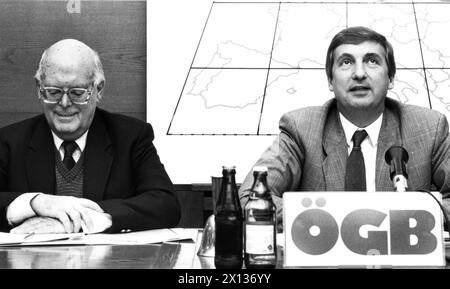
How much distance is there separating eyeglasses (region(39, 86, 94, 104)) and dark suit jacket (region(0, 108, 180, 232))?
0.14m

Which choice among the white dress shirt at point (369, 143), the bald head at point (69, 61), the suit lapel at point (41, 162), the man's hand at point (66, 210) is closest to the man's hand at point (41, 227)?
the man's hand at point (66, 210)

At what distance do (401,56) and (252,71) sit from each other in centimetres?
66

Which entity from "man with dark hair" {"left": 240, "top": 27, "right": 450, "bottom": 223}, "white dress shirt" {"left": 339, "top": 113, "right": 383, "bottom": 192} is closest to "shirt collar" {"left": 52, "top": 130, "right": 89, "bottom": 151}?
"man with dark hair" {"left": 240, "top": 27, "right": 450, "bottom": 223}

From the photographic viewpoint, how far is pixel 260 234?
47.9 inches

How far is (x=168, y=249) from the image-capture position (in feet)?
5.02

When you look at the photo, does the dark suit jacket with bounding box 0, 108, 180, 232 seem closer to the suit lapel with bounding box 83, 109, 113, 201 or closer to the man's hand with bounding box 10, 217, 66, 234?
the suit lapel with bounding box 83, 109, 113, 201

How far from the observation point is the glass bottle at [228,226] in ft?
4.23

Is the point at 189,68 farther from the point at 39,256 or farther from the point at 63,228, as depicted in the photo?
the point at 39,256

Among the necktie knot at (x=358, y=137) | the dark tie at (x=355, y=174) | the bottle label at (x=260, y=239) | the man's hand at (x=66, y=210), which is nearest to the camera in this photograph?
the bottle label at (x=260, y=239)

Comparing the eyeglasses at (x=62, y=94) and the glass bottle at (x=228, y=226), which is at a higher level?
the eyeglasses at (x=62, y=94)

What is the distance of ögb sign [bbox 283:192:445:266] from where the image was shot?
125cm

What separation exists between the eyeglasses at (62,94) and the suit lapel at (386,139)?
99cm

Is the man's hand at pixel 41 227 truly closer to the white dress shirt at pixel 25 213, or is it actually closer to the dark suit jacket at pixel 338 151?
the white dress shirt at pixel 25 213

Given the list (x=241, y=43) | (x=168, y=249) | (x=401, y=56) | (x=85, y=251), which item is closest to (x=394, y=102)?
(x=401, y=56)
